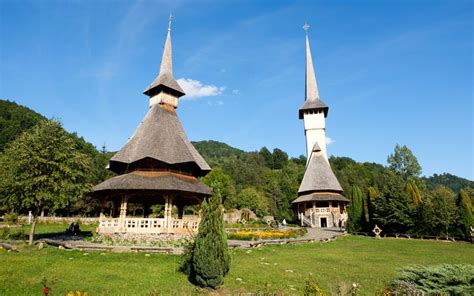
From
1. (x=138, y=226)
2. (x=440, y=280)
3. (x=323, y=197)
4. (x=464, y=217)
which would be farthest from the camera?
(x=323, y=197)

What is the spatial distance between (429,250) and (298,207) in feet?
78.2

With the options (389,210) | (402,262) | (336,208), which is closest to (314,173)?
(336,208)

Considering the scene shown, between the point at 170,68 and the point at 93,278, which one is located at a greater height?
the point at 170,68

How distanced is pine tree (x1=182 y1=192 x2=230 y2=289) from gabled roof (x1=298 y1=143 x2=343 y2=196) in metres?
30.4

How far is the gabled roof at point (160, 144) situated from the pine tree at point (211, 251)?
34.2ft

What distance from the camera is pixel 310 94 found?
46.9 m

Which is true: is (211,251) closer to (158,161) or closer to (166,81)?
(158,161)

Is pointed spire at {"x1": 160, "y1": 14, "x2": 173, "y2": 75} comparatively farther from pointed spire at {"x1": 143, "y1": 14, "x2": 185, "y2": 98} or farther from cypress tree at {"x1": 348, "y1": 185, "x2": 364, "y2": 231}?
cypress tree at {"x1": 348, "y1": 185, "x2": 364, "y2": 231}

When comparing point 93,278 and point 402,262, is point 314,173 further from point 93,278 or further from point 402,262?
point 93,278

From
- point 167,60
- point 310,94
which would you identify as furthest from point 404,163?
point 167,60

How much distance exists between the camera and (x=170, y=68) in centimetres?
2750

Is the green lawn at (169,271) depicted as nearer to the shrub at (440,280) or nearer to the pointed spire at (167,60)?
the shrub at (440,280)

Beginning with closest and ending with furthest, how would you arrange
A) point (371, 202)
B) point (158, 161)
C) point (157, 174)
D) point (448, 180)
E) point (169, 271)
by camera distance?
point (169, 271), point (157, 174), point (158, 161), point (371, 202), point (448, 180)

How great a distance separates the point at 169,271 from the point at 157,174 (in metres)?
9.54
